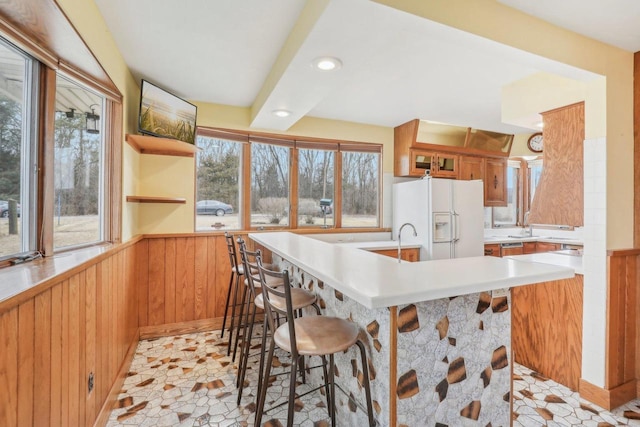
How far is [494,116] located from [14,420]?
4.65 m

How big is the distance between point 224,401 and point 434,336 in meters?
1.51

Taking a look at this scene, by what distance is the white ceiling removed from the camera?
5.37ft

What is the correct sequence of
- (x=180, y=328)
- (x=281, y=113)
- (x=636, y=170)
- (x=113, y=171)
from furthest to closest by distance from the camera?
(x=180, y=328) < (x=281, y=113) < (x=113, y=171) < (x=636, y=170)

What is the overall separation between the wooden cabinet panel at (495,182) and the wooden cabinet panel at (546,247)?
77cm

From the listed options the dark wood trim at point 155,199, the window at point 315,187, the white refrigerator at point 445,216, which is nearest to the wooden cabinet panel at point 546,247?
the white refrigerator at point 445,216

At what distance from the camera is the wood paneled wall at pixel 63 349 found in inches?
36.5

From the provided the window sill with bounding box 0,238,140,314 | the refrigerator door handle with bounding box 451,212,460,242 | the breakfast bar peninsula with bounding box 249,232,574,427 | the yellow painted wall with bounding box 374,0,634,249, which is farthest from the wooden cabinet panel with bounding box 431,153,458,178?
the window sill with bounding box 0,238,140,314

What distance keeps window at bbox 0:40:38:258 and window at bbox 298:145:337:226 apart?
2684 mm

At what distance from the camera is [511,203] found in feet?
16.5

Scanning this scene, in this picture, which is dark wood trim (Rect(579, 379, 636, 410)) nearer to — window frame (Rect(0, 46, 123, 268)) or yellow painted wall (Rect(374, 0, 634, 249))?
yellow painted wall (Rect(374, 0, 634, 249))

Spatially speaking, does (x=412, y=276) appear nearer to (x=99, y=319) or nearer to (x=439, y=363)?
(x=439, y=363)

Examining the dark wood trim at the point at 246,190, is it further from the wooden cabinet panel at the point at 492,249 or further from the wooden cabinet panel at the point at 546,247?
the wooden cabinet panel at the point at 546,247

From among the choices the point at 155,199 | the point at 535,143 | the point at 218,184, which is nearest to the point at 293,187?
the point at 218,184

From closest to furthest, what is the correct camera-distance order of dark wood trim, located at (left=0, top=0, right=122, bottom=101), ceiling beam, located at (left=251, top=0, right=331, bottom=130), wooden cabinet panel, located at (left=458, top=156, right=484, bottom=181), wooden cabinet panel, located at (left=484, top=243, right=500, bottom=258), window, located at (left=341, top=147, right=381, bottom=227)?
dark wood trim, located at (left=0, top=0, right=122, bottom=101) < ceiling beam, located at (left=251, top=0, right=331, bottom=130) < wooden cabinet panel, located at (left=484, top=243, right=500, bottom=258) < window, located at (left=341, top=147, right=381, bottom=227) < wooden cabinet panel, located at (left=458, top=156, right=484, bottom=181)
